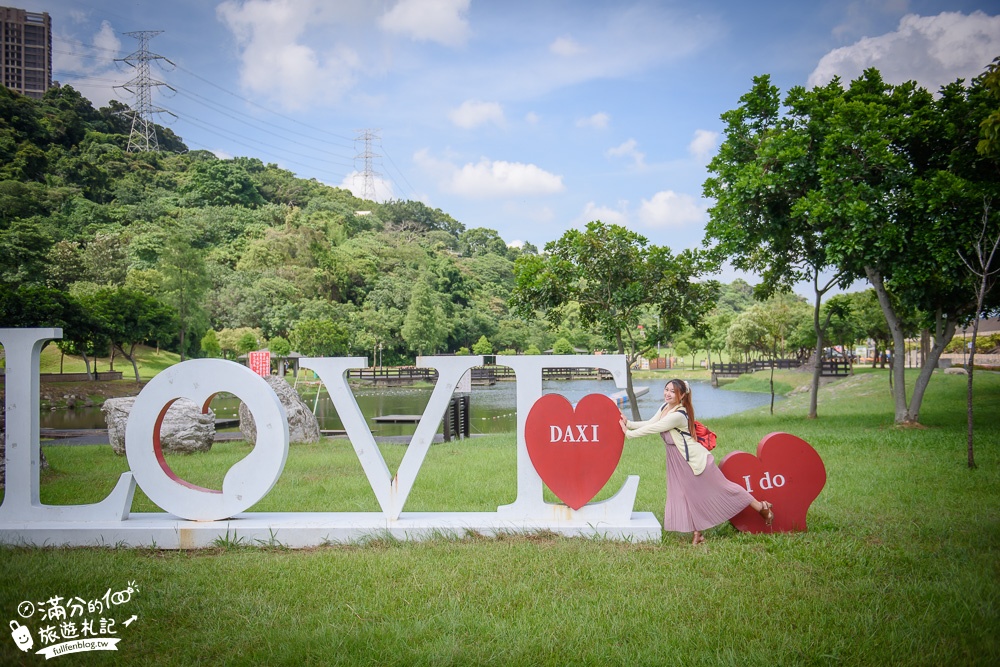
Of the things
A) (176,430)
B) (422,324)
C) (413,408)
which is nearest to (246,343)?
(422,324)

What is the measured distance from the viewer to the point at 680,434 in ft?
16.0

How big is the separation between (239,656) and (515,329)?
162ft

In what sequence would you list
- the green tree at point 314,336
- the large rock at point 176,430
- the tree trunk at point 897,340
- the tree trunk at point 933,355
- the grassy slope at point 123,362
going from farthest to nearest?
the green tree at point 314,336 < the grassy slope at point 123,362 < the tree trunk at point 897,340 < the tree trunk at point 933,355 < the large rock at point 176,430

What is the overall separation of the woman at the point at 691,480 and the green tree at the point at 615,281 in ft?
28.5

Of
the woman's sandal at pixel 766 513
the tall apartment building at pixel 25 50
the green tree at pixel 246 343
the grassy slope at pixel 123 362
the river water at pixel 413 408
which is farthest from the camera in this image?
the tall apartment building at pixel 25 50

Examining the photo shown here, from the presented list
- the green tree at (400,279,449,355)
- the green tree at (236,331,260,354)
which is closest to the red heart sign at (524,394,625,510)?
the green tree at (236,331,260,354)

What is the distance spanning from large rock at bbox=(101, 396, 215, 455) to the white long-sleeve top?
8972mm

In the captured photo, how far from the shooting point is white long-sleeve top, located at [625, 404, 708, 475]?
481 centimetres

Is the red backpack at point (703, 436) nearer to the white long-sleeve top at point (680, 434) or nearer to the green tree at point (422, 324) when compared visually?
the white long-sleeve top at point (680, 434)

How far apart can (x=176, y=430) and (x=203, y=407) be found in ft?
23.9

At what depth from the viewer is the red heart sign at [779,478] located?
16.6ft

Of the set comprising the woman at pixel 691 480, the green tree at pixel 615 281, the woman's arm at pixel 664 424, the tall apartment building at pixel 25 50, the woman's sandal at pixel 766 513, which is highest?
the tall apartment building at pixel 25 50

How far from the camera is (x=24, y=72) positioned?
72.2 metres

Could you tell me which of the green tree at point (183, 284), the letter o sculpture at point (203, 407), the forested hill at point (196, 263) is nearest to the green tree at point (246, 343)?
the forested hill at point (196, 263)
